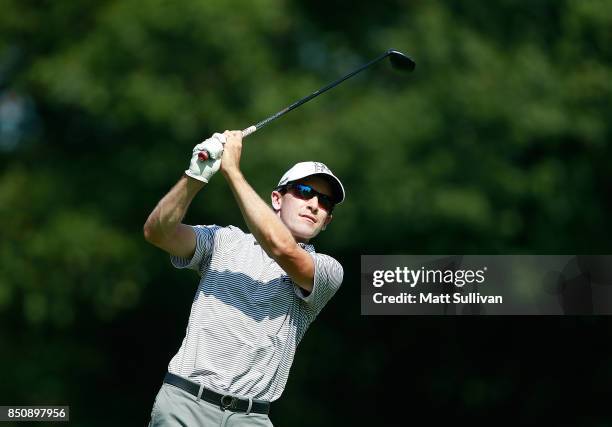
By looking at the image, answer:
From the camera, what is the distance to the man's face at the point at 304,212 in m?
4.53

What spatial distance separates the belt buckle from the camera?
4.14 meters

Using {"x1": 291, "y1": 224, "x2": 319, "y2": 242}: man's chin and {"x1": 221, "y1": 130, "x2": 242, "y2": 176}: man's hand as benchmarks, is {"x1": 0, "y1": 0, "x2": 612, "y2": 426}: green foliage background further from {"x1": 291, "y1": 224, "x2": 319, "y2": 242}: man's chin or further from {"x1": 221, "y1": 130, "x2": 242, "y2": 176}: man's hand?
{"x1": 221, "y1": 130, "x2": 242, "y2": 176}: man's hand

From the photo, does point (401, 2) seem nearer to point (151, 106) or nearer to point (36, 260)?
point (151, 106)

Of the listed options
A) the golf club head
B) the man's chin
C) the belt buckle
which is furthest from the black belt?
the golf club head

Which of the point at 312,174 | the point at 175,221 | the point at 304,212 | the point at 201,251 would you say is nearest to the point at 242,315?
the point at 201,251

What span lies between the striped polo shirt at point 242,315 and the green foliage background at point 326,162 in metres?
7.10

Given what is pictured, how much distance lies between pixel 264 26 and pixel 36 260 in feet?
12.2

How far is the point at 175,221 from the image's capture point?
4219 millimetres

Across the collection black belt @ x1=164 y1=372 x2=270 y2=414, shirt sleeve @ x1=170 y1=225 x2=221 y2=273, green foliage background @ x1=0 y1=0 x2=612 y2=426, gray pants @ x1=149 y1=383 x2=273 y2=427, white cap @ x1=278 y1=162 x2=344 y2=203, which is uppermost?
green foliage background @ x1=0 y1=0 x2=612 y2=426

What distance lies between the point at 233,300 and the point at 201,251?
25 centimetres

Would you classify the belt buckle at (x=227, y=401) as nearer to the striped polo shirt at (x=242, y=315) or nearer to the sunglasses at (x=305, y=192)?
the striped polo shirt at (x=242, y=315)

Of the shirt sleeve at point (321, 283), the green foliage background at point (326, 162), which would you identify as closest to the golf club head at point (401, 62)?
the shirt sleeve at point (321, 283)

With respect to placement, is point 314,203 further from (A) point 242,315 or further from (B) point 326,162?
(B) point 326,162

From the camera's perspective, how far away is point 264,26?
1264 cm
